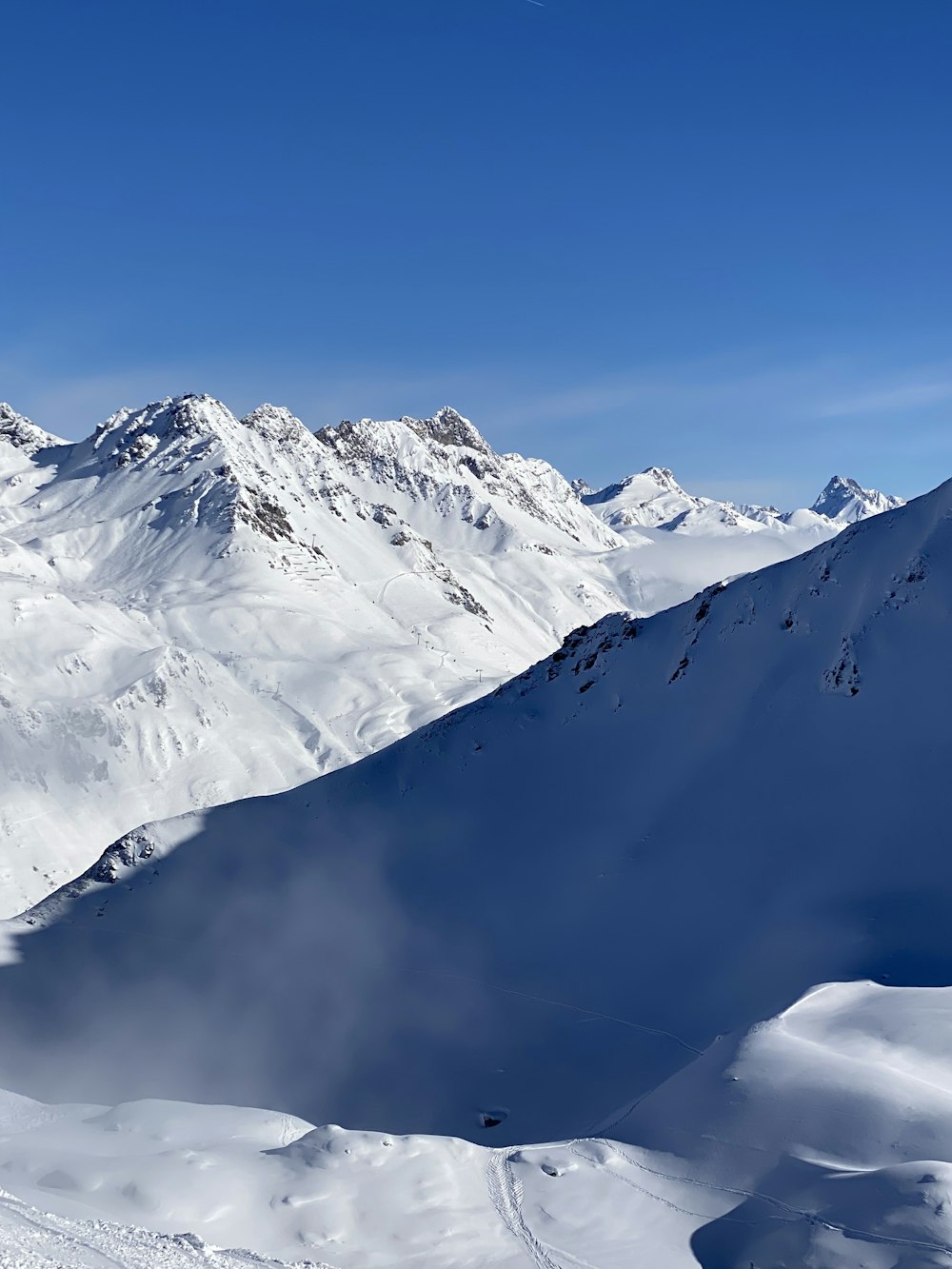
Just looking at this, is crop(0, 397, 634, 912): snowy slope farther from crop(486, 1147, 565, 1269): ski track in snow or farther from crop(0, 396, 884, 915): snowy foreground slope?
crop(486, 1147, 565, 1269): ski track in snow

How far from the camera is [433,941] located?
4259 centimetres

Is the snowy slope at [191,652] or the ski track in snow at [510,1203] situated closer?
the ski track in snow at [510,1203]

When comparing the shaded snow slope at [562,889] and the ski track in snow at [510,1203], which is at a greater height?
the shaded snow slope at [562,889]

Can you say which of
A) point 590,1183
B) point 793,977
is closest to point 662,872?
point 793,977

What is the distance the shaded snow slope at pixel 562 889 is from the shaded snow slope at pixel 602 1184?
508 centimetres

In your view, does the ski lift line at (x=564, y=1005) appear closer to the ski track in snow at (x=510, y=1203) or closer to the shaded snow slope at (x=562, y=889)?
the shaded snow slope at (x=562, y=889)

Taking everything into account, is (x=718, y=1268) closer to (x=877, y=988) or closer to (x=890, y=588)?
(x=877, y=988)

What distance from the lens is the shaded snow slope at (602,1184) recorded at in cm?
1809

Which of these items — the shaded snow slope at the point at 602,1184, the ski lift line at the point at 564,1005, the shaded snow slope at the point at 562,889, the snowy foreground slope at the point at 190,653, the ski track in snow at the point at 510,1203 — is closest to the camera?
the shaded snow slope at the point at 602,1184

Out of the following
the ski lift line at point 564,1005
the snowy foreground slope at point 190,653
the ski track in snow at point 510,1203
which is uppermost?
the snowy foreground slope at point 190,653

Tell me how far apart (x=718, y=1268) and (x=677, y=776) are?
26.4 metres

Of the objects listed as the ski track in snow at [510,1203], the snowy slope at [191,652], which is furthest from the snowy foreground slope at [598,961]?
the snowy slope at [191,652]

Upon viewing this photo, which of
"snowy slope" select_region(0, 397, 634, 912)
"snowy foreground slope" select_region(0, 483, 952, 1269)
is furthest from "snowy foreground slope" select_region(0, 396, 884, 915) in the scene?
"snowy foreground slope" select_region(0, 483, 952, 1269)

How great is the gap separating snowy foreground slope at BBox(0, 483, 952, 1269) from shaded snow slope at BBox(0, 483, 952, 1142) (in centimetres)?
15
